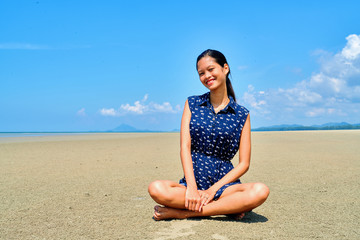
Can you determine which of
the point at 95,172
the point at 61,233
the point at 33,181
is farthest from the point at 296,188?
the point at 33,181

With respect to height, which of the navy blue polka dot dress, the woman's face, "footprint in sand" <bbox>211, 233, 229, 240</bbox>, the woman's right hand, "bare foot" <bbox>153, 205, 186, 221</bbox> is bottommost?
"footprint in sand" <bbox>211, 233, 229, 240</bbox>

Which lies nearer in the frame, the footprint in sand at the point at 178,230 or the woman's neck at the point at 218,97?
the footprint in sand at the point at 178,230

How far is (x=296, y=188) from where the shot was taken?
462 cm

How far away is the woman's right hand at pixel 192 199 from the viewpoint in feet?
9.25

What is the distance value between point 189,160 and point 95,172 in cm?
367

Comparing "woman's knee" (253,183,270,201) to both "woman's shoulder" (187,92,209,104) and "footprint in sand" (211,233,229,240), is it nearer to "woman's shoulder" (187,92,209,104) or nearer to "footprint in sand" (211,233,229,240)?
"footprint in sand" (211,233,229,240)

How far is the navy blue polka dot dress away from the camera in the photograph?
309 centimetres

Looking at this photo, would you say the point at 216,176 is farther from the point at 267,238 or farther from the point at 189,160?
the point at 267,238

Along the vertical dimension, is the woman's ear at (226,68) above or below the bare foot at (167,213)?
above

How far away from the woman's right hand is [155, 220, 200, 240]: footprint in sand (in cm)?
14

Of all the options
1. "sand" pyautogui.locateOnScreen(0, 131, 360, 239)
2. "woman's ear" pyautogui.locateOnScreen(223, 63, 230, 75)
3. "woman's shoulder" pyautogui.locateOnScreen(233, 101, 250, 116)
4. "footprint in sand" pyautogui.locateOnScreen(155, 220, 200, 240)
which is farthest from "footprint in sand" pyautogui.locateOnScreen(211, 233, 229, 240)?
"woman's ear" pyautogui.locateOnScreen(223, 63, 230, 75)

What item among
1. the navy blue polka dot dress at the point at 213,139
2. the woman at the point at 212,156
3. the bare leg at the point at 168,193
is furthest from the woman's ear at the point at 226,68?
the bare leg at the point at 168,193

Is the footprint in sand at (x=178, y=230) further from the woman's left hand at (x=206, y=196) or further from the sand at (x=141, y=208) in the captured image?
the woman's left hand at (x=206, y=196)


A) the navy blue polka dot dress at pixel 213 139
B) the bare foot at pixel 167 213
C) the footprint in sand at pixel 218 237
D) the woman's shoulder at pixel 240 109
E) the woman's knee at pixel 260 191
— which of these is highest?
the woman's shoulder at pixel 240 109
